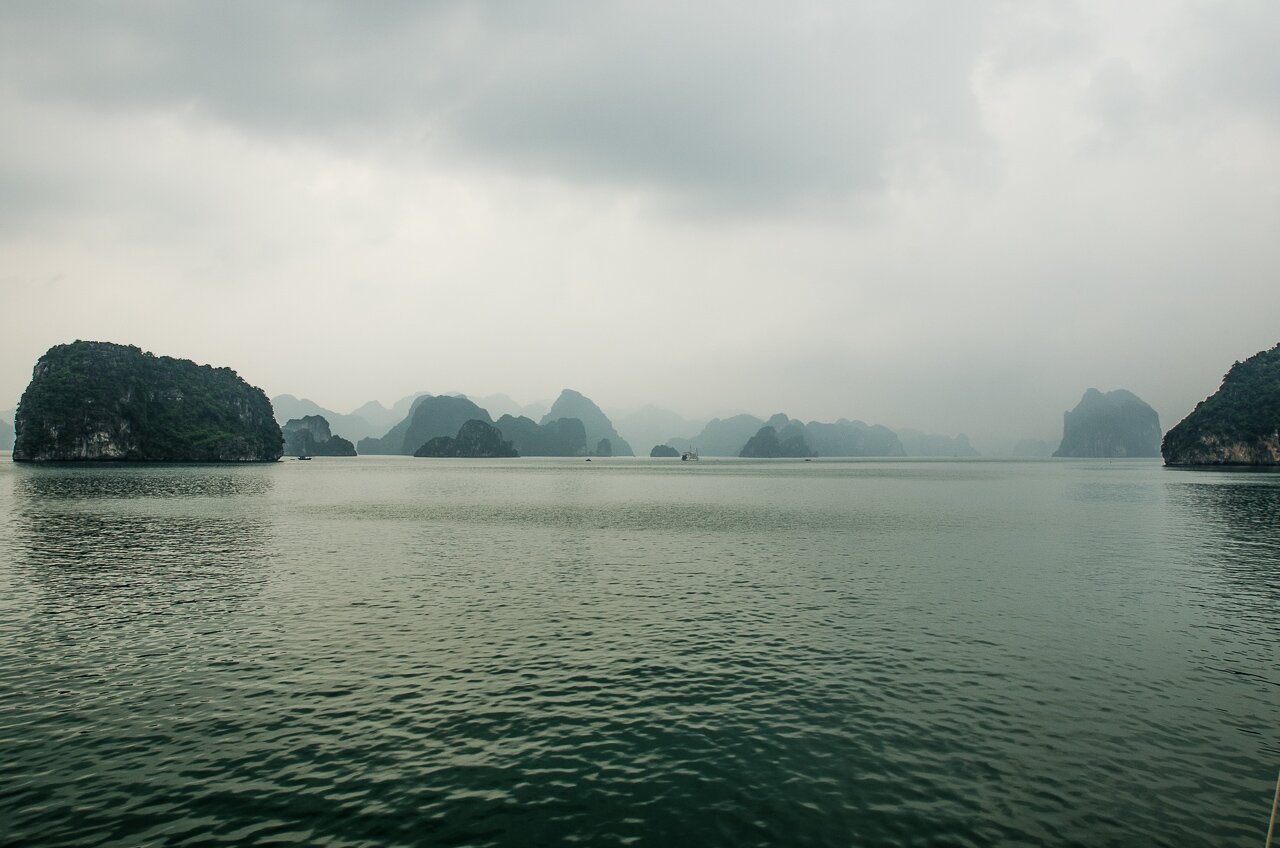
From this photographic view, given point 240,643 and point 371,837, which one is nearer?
point 371,837

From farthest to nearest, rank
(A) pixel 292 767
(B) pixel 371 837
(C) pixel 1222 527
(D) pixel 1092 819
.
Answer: (C) pixel 1222 527 < (A) pixel 292 767 < (D) pixel 1092 819 < (B) pixel 371 837

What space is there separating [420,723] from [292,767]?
14.0 feet

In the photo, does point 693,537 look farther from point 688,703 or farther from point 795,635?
point 688,703

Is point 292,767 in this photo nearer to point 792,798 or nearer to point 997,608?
point 792,798

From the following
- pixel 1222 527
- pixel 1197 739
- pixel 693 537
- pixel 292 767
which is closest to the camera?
pixel 292 767

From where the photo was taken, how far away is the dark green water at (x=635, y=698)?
1692 centimetres

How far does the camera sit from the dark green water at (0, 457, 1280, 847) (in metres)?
16.9

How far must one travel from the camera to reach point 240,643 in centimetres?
3216

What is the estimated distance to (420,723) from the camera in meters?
22.6

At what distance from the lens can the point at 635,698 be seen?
82.6 ft

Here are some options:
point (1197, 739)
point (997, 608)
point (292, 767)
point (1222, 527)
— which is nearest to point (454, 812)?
point (292, 767)

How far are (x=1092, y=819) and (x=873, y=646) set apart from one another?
49.9 feet

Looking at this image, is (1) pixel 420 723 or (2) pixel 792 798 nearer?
(2) pixel 792 798

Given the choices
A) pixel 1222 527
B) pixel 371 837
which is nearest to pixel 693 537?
pixel 371 837
